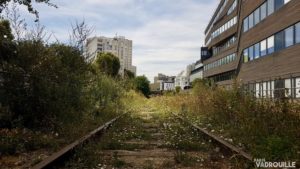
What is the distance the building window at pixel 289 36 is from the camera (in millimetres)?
35969

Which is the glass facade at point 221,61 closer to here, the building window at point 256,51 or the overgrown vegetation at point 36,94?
the building window at point 256,51

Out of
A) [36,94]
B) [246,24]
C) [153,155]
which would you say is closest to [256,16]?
[246,24]

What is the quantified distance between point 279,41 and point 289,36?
9.34 ft

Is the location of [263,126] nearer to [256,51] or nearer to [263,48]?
[263,48]


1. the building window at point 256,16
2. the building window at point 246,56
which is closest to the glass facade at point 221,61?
the building window at point 246,56

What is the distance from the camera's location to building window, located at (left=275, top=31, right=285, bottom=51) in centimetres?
3858

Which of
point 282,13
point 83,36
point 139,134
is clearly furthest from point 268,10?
point 139,134

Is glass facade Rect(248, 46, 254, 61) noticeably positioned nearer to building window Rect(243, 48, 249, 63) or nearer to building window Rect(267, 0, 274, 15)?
building window Rect(243, 48, 249, 63)

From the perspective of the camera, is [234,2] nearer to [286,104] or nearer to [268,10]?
[268,10]

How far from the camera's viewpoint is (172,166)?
282 inches

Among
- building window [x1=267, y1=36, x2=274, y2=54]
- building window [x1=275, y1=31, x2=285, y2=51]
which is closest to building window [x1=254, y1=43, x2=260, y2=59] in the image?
building window [x1=267, y1=36, x2=274, y2=54]

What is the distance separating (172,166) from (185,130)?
620 cm

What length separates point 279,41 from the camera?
39.6 metres

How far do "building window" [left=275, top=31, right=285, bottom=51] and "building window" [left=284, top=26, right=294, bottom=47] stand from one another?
938mm
